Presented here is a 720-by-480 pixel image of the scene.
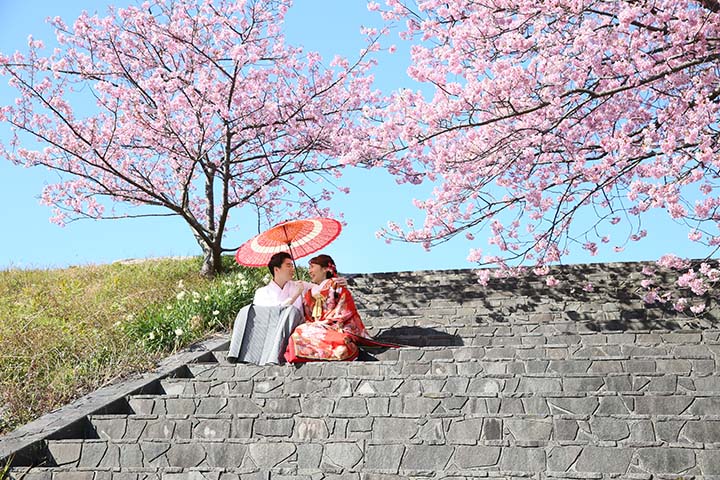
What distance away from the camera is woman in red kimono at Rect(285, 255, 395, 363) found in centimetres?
780

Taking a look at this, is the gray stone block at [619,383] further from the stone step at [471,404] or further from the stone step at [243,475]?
the stone step at [243,475]

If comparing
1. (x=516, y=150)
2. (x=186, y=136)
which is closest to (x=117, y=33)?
(x=186, y=136)

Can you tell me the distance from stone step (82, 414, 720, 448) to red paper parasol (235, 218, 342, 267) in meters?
2.74

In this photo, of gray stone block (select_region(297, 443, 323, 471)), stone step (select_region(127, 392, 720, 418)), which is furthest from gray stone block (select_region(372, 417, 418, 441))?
gray stone block (select_region(297, 443, 323, 471))

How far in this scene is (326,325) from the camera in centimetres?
804

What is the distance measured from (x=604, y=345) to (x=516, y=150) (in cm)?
288

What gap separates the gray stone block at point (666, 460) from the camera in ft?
17.3

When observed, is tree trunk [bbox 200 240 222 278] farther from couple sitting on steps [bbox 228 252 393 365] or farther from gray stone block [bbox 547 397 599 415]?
gray stone block [bbox 547 397 599 415]

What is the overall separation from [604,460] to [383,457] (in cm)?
166

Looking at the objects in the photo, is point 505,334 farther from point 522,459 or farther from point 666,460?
point 666,460

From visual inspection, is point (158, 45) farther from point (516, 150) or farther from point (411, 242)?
point (516, 150)

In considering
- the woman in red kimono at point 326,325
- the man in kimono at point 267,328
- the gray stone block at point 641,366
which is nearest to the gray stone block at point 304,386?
the woman in red kimono at point 326,325

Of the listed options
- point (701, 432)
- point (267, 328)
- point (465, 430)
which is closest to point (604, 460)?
point (701, 432)

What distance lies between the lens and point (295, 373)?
24.9ft
